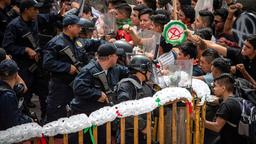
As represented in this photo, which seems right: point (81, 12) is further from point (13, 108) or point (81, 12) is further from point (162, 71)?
point (13, 108)

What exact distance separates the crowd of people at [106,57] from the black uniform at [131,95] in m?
0.01

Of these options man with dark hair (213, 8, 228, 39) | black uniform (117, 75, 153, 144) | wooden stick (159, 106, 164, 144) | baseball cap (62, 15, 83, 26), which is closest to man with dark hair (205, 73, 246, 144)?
wooden stick (159, 106, 164, 144)

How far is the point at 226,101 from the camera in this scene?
622 centimetres

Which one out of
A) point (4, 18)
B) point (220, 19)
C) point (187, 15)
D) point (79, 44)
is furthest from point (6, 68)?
point (220, 19)

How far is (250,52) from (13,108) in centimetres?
371

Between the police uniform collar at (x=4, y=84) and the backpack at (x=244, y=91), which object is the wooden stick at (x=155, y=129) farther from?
the police uniform collar at (x=4, y=84)

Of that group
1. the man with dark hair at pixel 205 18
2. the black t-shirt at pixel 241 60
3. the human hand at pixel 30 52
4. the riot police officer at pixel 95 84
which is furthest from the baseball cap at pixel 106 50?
the man with dark hair at pixel 205 18

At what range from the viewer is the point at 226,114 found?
6.16 meters

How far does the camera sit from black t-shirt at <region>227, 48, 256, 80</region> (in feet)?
25.0

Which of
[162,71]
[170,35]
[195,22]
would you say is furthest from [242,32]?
[162,71]

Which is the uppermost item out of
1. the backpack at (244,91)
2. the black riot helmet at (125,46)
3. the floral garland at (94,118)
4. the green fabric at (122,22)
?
the black riot helmet at (125,46)

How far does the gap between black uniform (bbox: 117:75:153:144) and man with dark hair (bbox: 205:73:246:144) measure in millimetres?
853

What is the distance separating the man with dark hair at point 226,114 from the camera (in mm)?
6152

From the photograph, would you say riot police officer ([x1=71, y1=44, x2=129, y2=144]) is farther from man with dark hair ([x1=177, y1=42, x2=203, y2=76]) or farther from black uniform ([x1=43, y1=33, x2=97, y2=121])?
man with dark hair ([x1=177, y1=42, x2=203, y2=76])
